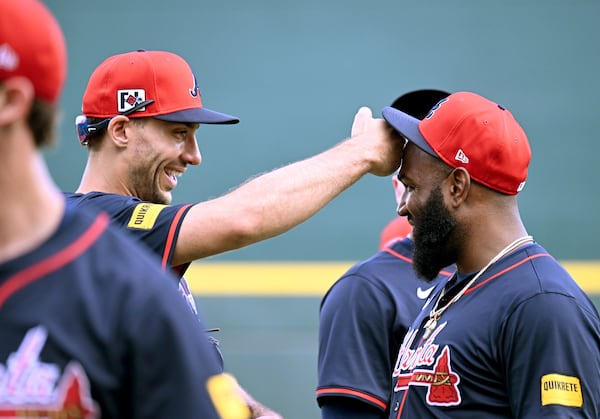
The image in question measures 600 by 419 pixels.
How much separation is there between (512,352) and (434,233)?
0.46 meters

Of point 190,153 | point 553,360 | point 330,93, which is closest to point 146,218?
point 190,153

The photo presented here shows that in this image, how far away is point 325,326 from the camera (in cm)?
278

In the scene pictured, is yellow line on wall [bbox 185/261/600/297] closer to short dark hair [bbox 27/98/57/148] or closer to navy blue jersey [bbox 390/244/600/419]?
navy blue jersey [bbox 390/244/600/419]

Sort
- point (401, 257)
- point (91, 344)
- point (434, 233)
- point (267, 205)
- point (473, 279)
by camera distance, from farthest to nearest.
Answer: point (401, 257), point (434, 233), point (473, 279), point (267, 205), point (91, 344)

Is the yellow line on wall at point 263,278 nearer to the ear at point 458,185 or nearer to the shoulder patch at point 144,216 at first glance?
the ear at point 458,185

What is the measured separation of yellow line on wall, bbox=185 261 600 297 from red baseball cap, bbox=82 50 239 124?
12.6 ft

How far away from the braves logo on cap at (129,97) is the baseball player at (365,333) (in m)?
0.71

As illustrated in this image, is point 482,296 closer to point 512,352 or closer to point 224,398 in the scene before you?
point 512,352

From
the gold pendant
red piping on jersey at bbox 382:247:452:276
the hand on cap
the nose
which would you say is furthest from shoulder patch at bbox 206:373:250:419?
red piping on jersey at bbox 382:247:452:276

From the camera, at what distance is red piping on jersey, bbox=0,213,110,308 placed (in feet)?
4.10

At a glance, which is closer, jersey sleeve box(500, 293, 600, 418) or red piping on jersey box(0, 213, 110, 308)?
red piping on jersey box(0, 213, 110, 308)

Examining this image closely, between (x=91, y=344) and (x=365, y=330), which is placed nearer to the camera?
(x=91, y=344)

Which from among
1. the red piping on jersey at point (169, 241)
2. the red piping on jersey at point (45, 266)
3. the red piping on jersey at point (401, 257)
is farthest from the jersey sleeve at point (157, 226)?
the red piping on jersey at point (45, 266)

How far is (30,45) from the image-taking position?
4.08 ft
